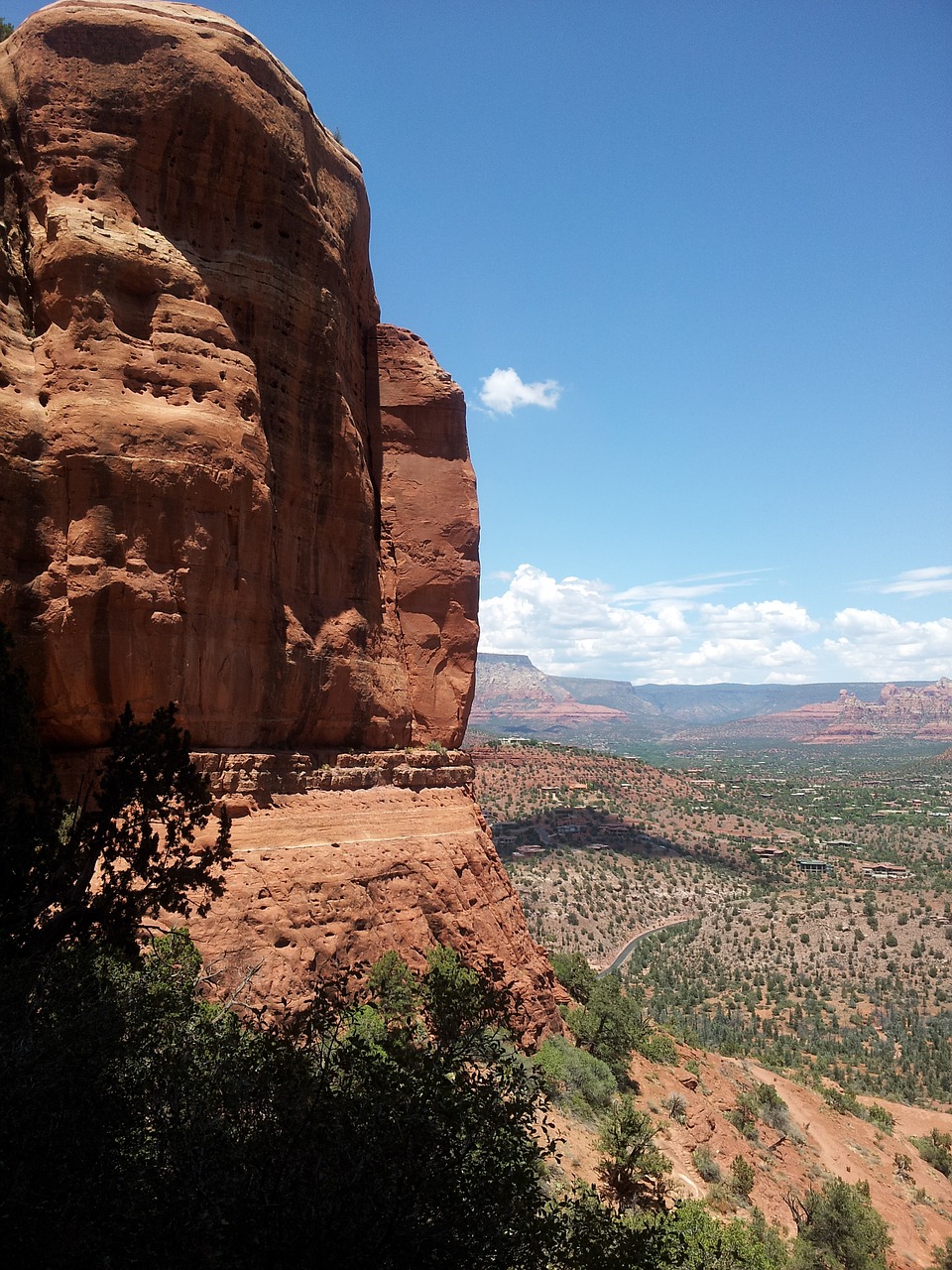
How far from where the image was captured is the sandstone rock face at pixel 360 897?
15.4 m

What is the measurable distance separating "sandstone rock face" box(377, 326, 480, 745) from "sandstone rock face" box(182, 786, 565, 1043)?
3.72 meters

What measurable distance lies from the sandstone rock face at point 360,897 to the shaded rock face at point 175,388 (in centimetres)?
224

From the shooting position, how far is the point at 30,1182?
698 cm

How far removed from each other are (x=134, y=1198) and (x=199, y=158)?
18689mm

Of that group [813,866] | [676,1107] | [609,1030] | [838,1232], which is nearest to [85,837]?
[609,1030]

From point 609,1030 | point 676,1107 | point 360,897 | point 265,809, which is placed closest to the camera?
point 265,809

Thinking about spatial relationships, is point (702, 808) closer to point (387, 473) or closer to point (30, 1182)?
point (387, 473)

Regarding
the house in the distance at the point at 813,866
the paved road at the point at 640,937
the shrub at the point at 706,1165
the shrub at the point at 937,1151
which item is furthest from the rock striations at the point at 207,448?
the house in the distance at the point at 813,866

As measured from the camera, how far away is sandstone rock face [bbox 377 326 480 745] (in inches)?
987

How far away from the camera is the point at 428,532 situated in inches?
1009

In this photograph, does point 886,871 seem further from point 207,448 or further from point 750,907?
point 207,448

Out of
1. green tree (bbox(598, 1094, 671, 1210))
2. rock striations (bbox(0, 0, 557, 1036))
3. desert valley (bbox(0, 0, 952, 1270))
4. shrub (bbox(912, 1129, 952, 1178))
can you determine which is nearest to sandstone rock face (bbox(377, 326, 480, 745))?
desert valley (bbox(0, 0, 952, 1270))

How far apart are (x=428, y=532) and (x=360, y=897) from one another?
1214 cm

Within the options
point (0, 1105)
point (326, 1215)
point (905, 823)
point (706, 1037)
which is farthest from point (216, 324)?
point (905, 823)
